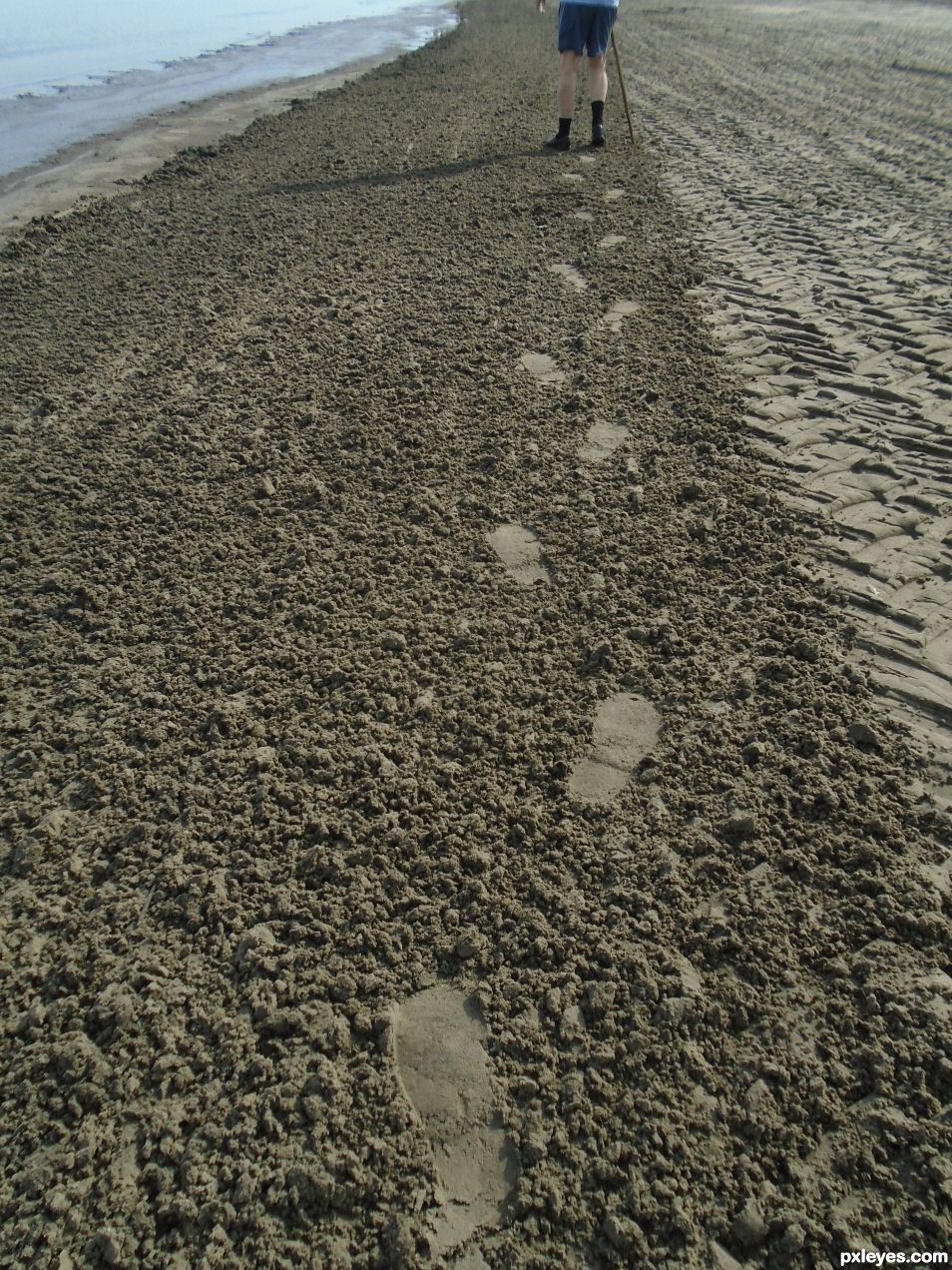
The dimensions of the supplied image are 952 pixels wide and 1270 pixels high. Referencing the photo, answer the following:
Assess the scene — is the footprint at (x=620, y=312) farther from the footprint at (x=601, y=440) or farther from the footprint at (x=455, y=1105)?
the footprint at (x=455, y=1105)

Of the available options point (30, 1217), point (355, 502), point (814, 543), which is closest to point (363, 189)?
point (355, 502)

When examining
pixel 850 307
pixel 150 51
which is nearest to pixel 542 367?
pixel 850 307

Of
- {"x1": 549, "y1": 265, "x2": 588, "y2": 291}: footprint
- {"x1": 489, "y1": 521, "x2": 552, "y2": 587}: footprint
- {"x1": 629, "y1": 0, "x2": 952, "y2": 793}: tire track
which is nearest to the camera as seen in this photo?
{"x1": 629, "y1": 0, "x2": 952, "y2": 793}: tire track

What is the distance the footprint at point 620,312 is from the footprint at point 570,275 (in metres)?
0.35

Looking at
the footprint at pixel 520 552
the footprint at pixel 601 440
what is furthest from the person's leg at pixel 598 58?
the footprint at pixel 520 552

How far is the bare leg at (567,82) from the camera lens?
7.60m

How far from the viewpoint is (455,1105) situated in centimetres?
172

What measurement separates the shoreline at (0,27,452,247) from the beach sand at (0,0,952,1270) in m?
4.42

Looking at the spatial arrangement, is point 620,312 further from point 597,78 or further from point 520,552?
point 597,78

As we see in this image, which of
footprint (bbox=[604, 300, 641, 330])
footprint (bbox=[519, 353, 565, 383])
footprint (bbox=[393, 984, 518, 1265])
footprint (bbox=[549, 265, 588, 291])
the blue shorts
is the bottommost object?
footprint (bbox=[393, 984, 518, 1265])

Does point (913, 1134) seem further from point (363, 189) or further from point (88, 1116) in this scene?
point (363, 189)

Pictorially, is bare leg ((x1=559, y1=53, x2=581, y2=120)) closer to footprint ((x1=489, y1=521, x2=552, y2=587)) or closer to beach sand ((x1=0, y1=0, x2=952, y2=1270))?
beach sand ((x1=0, y1=0, x2=952, y2=1270))

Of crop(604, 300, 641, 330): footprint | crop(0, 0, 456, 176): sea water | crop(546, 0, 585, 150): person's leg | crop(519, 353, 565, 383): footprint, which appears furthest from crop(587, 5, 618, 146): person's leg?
crop(0, 0, 456, 176): sea water

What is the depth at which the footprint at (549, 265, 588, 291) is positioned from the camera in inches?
207
